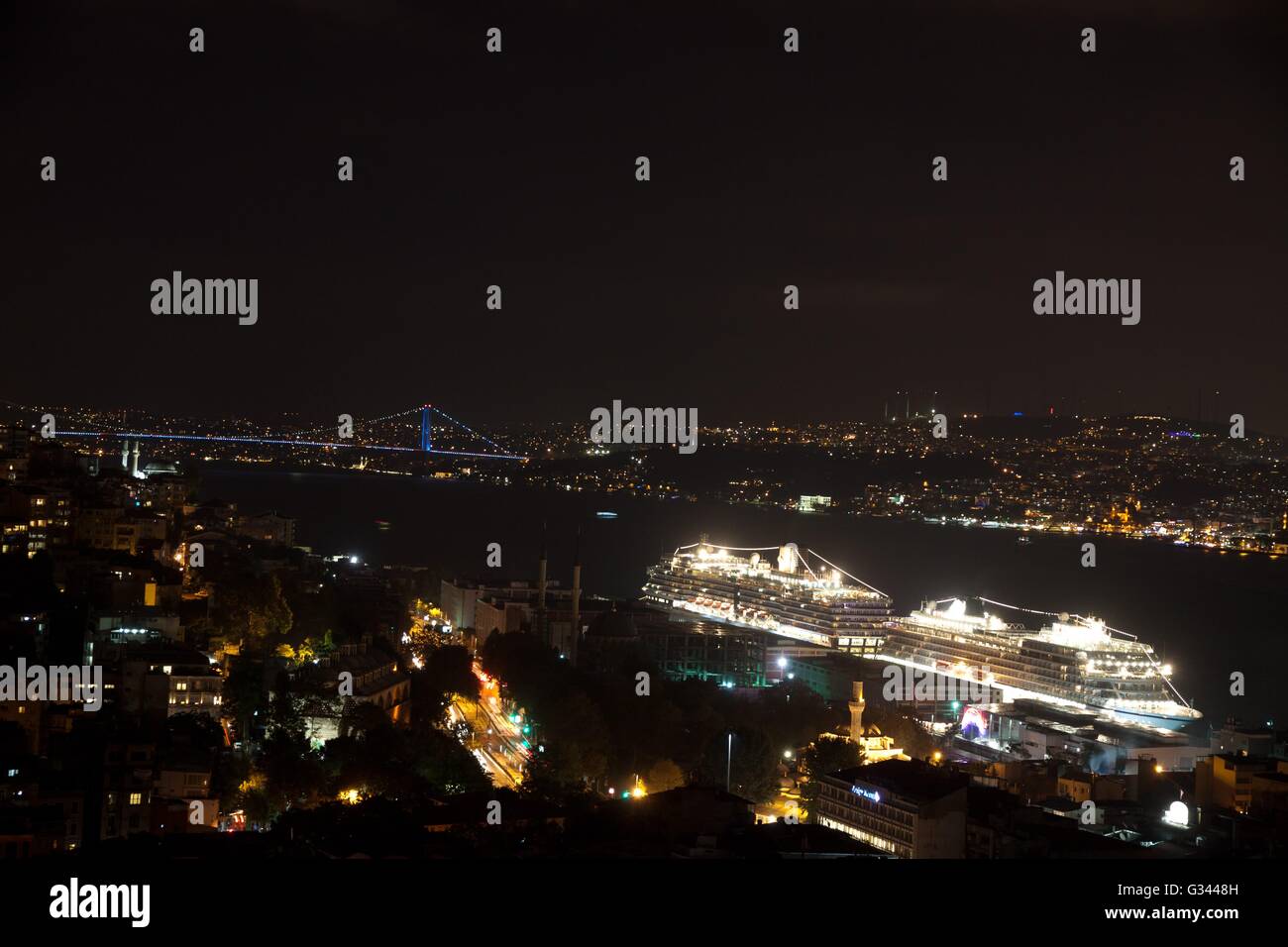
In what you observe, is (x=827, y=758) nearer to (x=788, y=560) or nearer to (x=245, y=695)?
(x=245, y=695)

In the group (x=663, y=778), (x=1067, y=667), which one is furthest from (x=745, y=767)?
(x=1067, y=667)

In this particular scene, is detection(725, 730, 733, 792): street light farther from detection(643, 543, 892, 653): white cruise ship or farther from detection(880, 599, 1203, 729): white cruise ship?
detection(643, 543, 892, 653): white cruise ship

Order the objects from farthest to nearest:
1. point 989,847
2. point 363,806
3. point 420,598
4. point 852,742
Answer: point 420,598
point 852,742
point 989,847
point 363,806

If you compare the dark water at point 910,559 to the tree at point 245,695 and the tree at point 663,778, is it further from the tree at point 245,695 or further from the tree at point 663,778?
the tree at point 245,695

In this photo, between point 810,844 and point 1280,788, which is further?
point 1280,788
